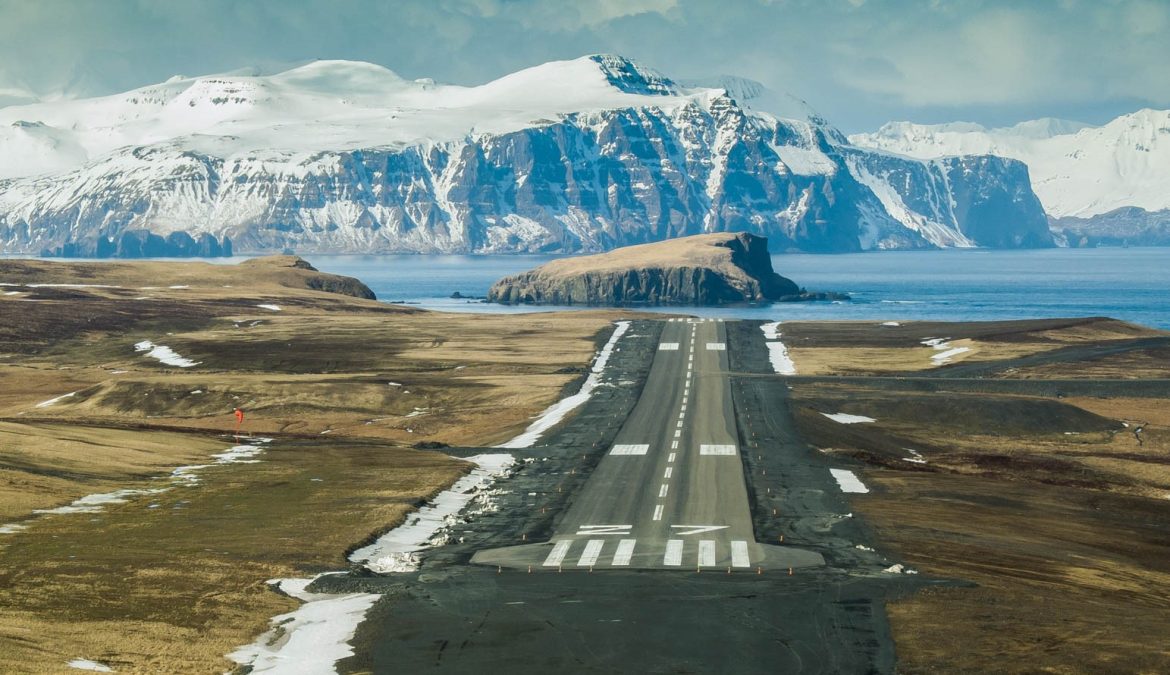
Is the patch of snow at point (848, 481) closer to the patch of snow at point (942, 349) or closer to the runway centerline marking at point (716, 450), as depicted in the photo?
the runway centerline marking at point (716, 450)

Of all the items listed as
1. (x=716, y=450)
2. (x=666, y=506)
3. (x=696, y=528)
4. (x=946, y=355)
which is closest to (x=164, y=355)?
(x=946, y=355)

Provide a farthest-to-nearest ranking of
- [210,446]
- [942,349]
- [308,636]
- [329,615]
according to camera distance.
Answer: [942,349], [210,446], [329,615], [308,636]

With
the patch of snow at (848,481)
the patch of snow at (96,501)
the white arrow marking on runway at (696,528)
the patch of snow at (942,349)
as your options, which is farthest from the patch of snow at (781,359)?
the patch of snow at (96,501)

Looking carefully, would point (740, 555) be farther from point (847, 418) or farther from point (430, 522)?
point (847, 418)

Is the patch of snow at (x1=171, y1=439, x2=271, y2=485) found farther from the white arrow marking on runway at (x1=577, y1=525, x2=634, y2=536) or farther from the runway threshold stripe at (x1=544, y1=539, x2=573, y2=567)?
the runway threshold stripe at (x1=544, y1=539, x2=573, y2=567)

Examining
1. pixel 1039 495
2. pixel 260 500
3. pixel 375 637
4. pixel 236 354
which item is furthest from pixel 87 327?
pixel 375 637

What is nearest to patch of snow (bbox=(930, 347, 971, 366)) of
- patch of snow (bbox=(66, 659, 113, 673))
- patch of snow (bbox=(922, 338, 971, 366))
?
patch of snow (bbox=(922, 338, 971, 366))
